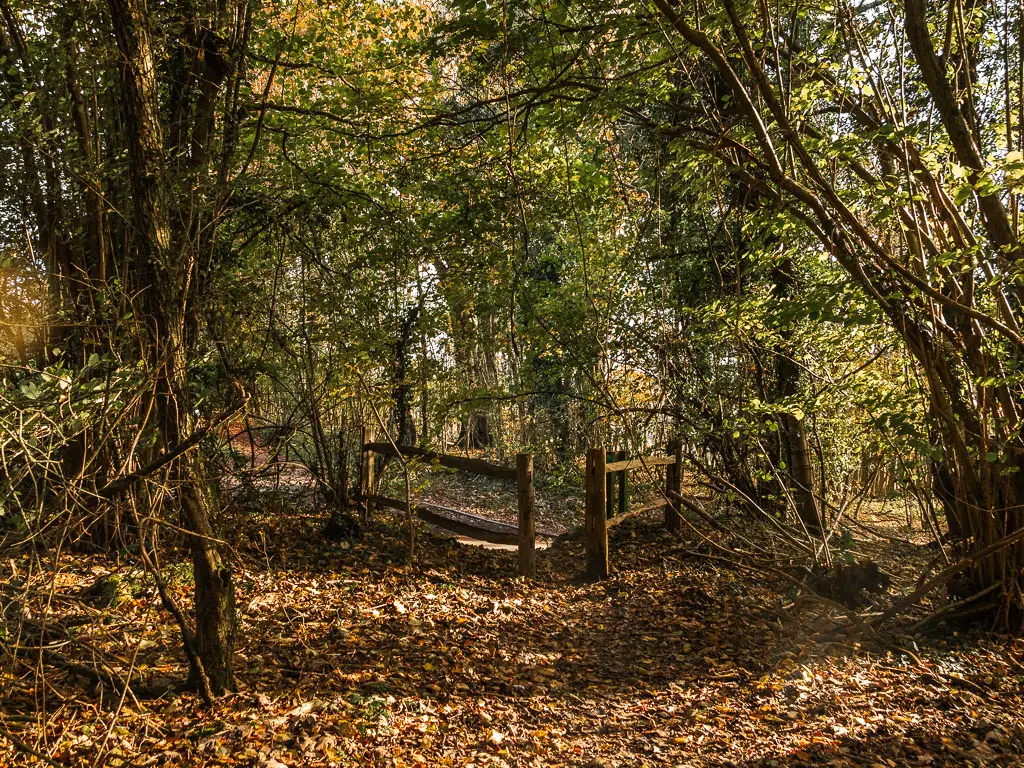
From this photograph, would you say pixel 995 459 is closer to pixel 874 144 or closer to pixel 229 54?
pixel 874 144

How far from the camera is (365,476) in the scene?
26.7ft

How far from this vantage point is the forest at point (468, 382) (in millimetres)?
3617

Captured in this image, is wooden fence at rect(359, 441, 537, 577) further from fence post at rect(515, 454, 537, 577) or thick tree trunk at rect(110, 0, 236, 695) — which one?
thick tree trunk at rect(110, 0, 236, 695)

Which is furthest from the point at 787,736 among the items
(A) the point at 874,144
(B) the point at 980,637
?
(A) the point at 874,144

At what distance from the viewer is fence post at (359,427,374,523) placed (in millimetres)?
8094

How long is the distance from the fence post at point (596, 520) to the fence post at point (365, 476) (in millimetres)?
2551

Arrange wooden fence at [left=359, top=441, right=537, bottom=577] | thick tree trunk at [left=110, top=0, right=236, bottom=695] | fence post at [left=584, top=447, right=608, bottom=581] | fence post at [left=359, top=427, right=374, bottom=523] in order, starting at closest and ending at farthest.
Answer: thick tree trunk at [left=110, top=0, right=236, bottom=695] < wooden fence at [left=359, top=441, right=537, bottom=577] < fence post at [left=584, top=447, right=608, bottom=581] < fence post at [left=359, top=427, right=374, bottom=523]

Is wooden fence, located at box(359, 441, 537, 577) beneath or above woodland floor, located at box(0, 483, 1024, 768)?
above

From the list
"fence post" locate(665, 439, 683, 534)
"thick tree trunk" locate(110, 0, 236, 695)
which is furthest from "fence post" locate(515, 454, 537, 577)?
"thick tree trunk" locate(110, 0, 236, 695)

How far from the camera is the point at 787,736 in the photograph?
4172 millimetres

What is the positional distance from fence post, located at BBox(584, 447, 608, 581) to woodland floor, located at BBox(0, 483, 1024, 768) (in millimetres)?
342

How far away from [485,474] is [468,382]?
1058 mm

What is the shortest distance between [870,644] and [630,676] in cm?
192

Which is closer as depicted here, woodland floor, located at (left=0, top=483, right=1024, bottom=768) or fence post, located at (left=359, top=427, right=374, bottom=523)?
woodland floor, located at (left=0, top=483, right=1024, bottom=768)
